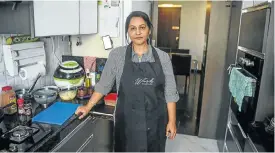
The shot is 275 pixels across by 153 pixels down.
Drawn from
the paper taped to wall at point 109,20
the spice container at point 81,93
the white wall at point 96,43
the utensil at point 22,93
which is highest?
the paper taped to wall at point 109,20

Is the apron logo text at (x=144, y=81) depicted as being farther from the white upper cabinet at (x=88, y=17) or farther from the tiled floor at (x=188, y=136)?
the tiled floor at (x=188, y=136)

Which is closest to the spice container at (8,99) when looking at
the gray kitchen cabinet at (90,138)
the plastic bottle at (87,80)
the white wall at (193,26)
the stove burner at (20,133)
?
the stove burner at (20,133)

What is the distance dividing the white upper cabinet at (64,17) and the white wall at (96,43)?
0.38 feet

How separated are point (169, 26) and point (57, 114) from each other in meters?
5.61

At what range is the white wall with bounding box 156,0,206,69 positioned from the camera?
246 inches

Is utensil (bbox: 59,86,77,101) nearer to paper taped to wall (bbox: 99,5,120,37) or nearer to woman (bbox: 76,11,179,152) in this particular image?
woman (bbox: 76,11,179,152)

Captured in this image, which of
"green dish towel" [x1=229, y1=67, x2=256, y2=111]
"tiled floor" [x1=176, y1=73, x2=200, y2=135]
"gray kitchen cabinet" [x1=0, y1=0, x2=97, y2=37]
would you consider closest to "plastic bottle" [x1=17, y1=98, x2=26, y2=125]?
"gray kitchen cabinet" [x1=0, y1=0, x2=97, y2=37]

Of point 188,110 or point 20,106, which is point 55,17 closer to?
point 20,106

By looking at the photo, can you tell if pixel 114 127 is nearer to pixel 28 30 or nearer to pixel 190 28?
pixel 28 30

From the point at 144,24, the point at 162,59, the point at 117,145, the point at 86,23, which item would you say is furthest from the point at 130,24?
the point at 117,145

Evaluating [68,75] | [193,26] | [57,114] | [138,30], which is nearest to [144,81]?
[138,30]

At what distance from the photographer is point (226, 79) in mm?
2367

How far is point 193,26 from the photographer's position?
6.40 m

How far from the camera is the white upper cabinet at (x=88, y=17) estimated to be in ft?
5.40
